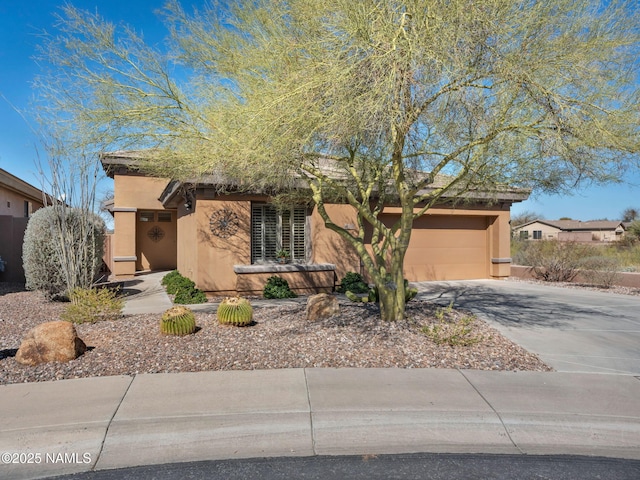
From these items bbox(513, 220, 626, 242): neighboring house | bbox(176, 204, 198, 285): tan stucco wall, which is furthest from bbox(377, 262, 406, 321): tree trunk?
bbox(513, 220, 626, 242): neighboring house

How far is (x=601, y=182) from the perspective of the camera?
671 cm

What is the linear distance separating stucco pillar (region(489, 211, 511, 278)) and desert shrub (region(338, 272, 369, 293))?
6203mm

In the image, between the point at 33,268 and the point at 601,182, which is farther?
the point at 33,268

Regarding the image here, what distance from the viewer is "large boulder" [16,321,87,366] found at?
5.51 meters

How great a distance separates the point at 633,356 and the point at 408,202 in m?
3.98

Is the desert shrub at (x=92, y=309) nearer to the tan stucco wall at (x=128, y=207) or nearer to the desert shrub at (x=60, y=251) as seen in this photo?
the desert shrub at (x=60, y=251)

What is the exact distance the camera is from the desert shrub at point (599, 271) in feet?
46.5

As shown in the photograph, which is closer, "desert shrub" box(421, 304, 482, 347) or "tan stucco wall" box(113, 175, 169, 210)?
"desert shrub" box(421, 304, 482, 347)

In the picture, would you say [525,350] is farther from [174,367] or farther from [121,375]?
[121,375]

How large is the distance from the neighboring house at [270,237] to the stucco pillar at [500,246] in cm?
4

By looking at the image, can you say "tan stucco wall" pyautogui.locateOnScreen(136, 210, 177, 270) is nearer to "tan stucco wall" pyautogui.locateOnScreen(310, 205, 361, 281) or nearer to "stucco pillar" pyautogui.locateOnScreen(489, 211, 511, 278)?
"tan stucco wall" pyautogui.locateOnScreen(310, 205, 361, 281)

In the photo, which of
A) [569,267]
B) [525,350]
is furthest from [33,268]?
[569,267]

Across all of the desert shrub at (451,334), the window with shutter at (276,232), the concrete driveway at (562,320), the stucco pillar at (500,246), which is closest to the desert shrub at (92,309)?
the window with shutter at (276,232)

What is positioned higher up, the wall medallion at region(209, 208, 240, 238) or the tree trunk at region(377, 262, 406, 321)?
the wall medallion at region(209, 208, 240, 238)
